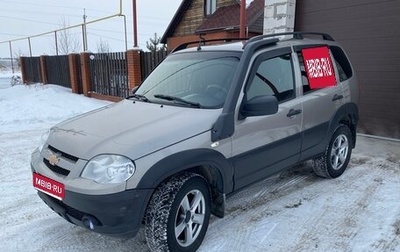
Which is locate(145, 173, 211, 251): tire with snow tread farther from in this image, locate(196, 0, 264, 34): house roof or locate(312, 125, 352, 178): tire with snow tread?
locate(196, 0, 264, 34): house roof

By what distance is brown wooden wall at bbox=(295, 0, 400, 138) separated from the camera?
6.54m

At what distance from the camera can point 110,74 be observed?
43.2ft

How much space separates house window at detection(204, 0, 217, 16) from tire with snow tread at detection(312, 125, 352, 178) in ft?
60.3

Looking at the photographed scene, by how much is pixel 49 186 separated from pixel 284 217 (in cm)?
227

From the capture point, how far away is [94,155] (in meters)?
2.58

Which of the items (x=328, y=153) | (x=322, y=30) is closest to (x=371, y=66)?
(x=322, y=30)

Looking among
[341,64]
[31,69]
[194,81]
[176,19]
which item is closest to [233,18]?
[176,19]

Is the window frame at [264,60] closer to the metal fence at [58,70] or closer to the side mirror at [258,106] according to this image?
the side mirror at [258,106]

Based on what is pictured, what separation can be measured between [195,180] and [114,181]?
0.69 metres

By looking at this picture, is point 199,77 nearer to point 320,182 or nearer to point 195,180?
point 195,180

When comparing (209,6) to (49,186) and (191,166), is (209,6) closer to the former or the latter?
(191,166)

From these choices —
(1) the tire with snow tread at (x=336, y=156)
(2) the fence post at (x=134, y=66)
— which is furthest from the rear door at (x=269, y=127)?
(2) the fence post at (x=134, y=66)

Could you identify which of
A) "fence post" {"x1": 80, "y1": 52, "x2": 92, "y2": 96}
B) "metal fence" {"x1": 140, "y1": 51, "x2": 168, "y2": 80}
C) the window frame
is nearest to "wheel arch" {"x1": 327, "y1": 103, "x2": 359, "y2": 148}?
the window frame

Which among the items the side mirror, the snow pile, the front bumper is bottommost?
the snow pile
